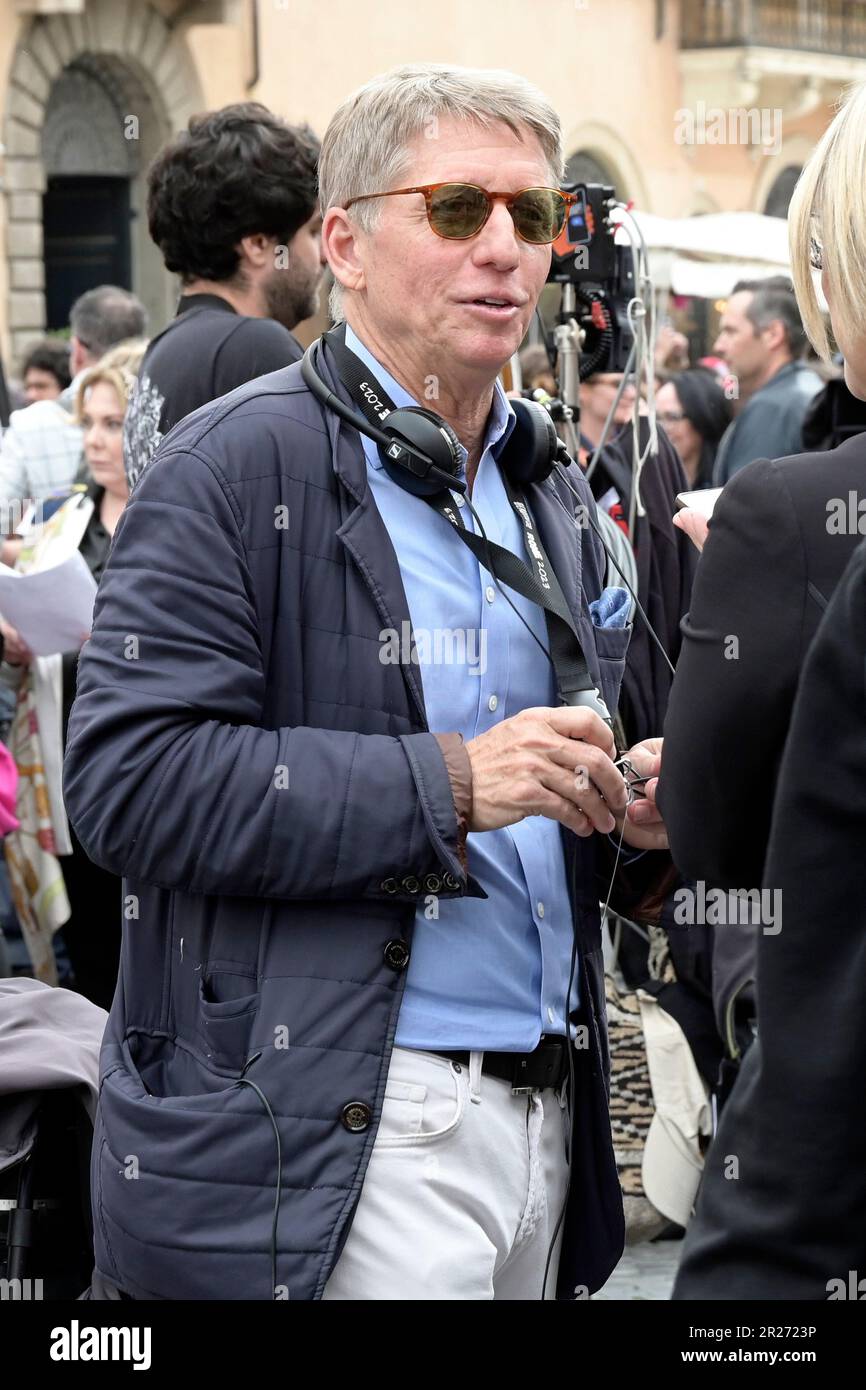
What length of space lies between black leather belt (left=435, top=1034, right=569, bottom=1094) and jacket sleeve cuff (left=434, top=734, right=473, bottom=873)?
0.24m

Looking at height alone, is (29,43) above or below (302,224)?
above

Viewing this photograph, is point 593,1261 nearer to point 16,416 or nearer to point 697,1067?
point 697,1067

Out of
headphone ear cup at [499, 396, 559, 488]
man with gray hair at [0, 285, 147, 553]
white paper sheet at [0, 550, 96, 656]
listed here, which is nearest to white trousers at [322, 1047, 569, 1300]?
headphone ear cup at [499, 396, 559, 488]

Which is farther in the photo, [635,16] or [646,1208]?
[635,16]

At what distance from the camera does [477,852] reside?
2178 millimetres

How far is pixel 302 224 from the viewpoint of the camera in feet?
12.2

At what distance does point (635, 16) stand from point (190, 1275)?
24663 millimetres

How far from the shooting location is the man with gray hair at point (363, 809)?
6.57 ft

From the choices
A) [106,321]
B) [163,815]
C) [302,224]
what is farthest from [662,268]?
[163,815]

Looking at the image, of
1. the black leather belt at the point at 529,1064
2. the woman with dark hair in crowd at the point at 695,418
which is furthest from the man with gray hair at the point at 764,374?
the black leather belt at the point at 529,1064

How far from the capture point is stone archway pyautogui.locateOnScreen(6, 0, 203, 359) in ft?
55.5

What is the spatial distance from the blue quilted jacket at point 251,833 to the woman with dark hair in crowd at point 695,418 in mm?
6123

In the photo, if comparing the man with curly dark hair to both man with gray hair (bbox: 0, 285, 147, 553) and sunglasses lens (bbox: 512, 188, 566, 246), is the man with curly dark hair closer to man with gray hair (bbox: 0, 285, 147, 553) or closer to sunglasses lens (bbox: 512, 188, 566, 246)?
sunglasses lens (bbox: 512, 188, 566, 246)

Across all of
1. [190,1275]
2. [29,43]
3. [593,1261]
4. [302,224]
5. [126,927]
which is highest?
[29,43]
